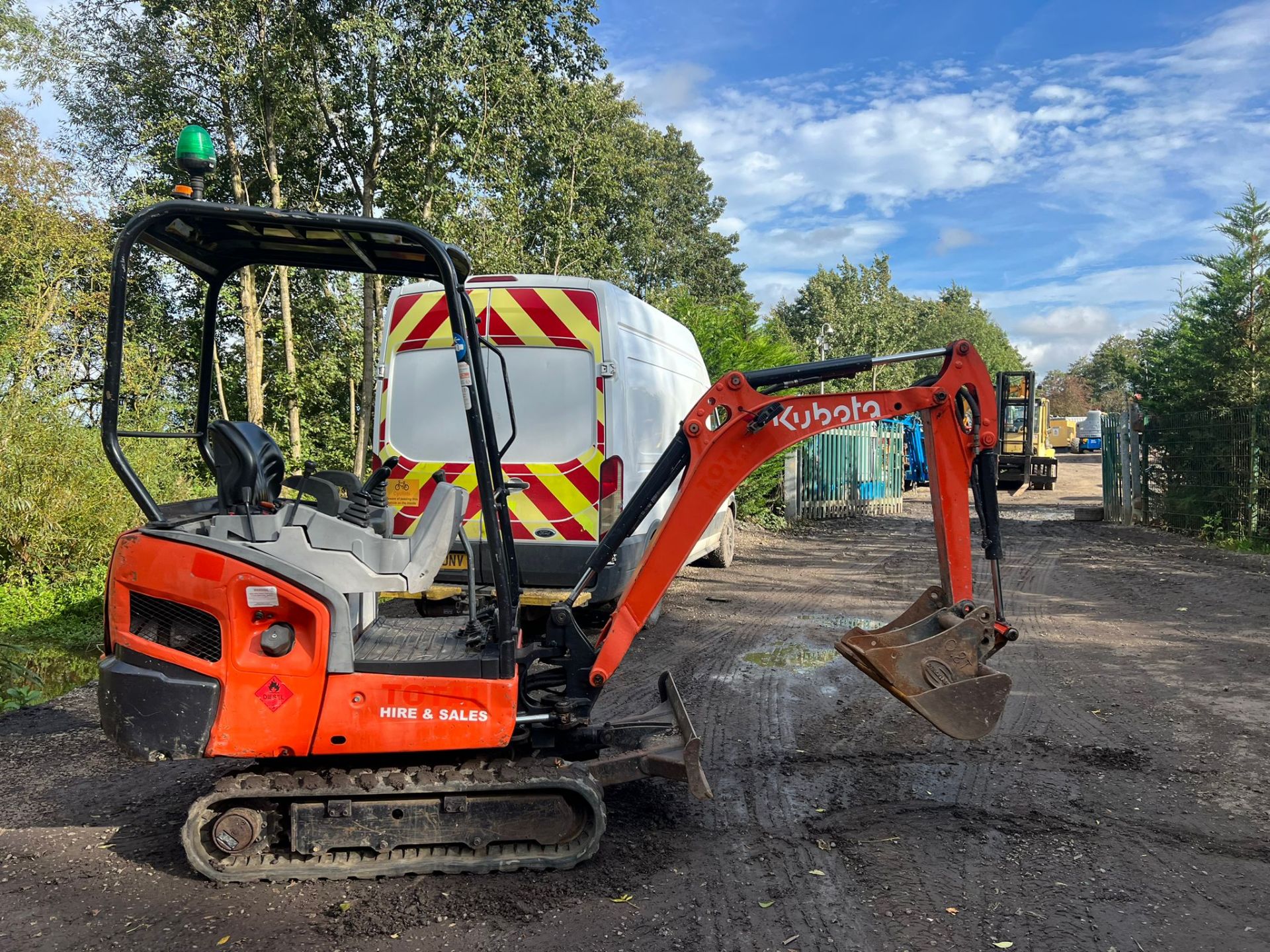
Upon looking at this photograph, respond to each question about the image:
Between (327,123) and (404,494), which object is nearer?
(404,494)

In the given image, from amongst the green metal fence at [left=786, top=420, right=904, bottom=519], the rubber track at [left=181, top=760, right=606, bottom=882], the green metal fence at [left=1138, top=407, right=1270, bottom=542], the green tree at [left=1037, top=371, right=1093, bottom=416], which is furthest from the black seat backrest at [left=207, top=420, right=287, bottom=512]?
the green tree at [left=1037, top=371, right=1093, bottom=416]

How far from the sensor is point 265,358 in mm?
19281

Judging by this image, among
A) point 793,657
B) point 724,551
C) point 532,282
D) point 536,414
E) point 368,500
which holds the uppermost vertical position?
point 532,282

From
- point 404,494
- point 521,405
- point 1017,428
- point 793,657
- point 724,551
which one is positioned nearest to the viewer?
point 521,405

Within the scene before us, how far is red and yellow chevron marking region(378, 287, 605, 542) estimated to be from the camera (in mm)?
6613

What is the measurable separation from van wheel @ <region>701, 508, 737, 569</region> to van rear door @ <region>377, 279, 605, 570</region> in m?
5.32

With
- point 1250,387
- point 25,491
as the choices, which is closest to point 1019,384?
point 1250,387

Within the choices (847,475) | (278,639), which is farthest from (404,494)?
(847,475)

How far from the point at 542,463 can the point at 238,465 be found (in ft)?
10.4

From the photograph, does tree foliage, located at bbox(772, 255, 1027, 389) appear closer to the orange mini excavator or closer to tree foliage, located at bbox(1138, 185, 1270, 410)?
tree foliage, located at bbox(1138, 185, 1270, 410)

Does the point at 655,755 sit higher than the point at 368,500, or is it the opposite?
the point at 368,500

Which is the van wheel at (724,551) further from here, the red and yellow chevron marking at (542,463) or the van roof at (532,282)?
the van roof at (532,282)

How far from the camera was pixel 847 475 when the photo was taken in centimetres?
1948

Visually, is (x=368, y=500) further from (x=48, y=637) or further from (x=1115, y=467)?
(x=1115, y=467)
